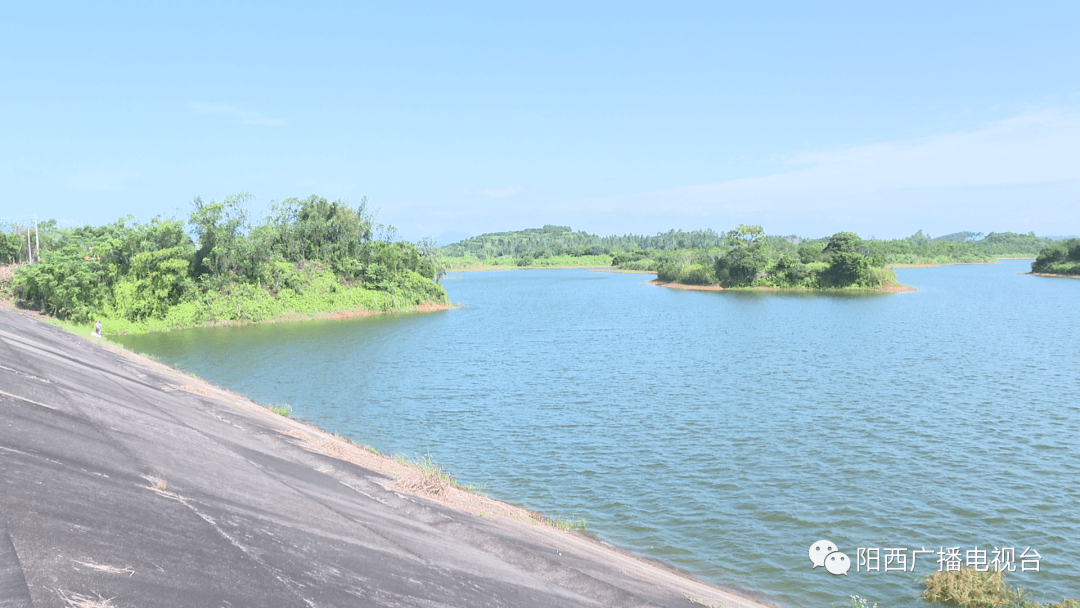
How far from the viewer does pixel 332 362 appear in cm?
4119

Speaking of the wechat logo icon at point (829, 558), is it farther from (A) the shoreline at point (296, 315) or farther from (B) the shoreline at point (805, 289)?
(B) the shoreline at point (805, 289)

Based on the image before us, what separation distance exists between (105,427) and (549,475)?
12183 mm

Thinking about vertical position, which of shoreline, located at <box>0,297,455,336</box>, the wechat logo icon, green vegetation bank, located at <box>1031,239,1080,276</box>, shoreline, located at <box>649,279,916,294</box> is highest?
green vegetation bank, located at <box>1031,239,1080,276</box>

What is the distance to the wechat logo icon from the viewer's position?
1426cm

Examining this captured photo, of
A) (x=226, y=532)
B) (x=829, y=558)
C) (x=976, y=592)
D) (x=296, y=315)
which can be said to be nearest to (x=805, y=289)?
(x=296, y=315)

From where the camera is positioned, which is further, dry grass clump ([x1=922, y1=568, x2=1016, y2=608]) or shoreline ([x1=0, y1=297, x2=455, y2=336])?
shoreline ([x1=0, y1=297, x2=455, y2=336])

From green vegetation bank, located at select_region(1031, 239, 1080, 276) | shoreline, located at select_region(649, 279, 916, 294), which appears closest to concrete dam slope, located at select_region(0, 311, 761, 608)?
shoreline, located at select_region(649, 279, 916, 294)

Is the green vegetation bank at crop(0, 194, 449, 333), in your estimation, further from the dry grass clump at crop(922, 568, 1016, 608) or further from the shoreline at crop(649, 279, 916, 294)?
the dry grass clump at crop(922, 568, 1016, 608)

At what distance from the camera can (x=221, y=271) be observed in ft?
213

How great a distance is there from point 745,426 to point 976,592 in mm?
12638

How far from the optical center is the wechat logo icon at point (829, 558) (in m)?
14.3

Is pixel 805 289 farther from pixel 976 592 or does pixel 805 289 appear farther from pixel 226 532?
pixel 226 532

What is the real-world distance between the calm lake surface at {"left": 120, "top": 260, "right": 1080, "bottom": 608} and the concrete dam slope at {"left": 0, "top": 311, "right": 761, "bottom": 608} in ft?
10.9

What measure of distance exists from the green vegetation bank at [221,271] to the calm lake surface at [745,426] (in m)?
7.27
